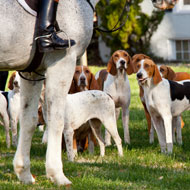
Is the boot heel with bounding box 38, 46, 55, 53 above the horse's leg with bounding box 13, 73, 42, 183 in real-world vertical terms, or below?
above

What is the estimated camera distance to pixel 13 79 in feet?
29.0

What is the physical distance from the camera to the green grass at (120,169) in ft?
17.9

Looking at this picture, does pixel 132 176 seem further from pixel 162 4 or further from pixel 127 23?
pixel 127 23

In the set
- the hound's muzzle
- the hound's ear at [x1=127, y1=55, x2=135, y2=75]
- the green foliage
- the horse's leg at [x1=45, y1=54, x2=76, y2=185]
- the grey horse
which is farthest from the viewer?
the green foliage

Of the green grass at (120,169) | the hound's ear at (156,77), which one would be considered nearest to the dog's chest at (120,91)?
the green grass at (120,169)

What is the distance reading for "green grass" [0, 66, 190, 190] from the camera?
546 centimetres

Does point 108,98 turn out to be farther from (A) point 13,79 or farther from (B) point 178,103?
(A) point 13,79

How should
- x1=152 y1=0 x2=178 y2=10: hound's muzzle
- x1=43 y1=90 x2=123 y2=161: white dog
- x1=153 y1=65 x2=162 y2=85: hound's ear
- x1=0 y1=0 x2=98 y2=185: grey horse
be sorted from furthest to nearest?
x1=153 y1=65 x2=162 y2=85: hound's ear → x1=43 y1=90 x2=123 y2=161: white dog → x1=152 y1=0 x2=178 y2=10: hound's muzzle → x1=0 y1=0 x2=98 y2=185: grey horse

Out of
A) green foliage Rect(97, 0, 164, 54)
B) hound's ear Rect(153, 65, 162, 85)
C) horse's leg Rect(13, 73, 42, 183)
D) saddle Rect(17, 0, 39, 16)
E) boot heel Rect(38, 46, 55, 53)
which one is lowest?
horse's leg Rect(13, 73, 42, 183)

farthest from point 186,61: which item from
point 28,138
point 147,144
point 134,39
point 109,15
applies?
point 28,138

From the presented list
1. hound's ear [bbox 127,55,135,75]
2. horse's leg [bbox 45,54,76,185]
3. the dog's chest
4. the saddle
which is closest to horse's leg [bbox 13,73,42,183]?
horse's leg [bbox 45,54,76,185]

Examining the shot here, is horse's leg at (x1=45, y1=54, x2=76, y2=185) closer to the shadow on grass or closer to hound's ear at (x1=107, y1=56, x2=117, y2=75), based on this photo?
the shadow on grass

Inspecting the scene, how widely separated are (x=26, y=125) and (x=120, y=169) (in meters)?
1.49

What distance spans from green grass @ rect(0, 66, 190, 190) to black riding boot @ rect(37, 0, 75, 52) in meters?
1.46
